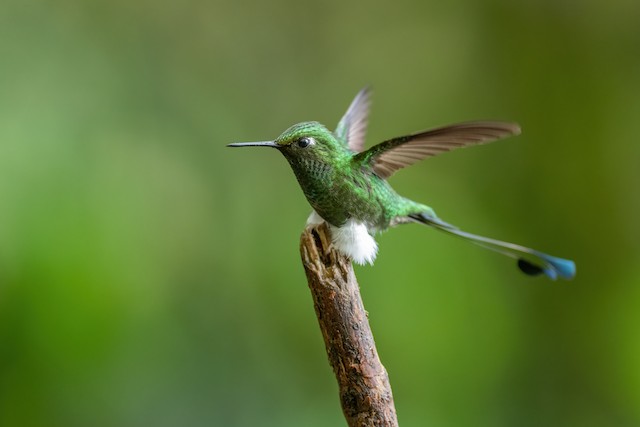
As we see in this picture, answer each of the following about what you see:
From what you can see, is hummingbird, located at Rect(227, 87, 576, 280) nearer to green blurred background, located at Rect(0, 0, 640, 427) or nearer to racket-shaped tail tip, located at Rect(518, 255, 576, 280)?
racket-shaped tail tip, located at Rect(518, 255, 576, 280)

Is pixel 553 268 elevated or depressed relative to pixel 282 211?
depressed

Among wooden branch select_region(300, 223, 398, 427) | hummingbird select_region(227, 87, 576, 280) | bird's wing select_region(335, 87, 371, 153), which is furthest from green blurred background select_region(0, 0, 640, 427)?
wooden branch select_region(300, 223, 398, 427)

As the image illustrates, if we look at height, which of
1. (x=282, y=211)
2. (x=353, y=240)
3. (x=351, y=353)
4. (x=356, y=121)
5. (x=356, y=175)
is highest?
(x=282, y=211)

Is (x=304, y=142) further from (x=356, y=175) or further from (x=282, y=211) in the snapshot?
A: (x=282, y=211)

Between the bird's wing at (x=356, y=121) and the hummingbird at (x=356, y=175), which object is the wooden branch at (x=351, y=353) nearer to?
the hummingbird at (x=356, y=175)

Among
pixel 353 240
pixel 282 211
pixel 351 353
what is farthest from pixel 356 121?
pixel 282 211

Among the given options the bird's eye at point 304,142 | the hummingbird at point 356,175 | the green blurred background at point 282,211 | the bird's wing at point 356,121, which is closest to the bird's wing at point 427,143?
the hummingbird at point 356,175

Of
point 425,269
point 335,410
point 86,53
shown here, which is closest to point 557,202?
point 425,269
